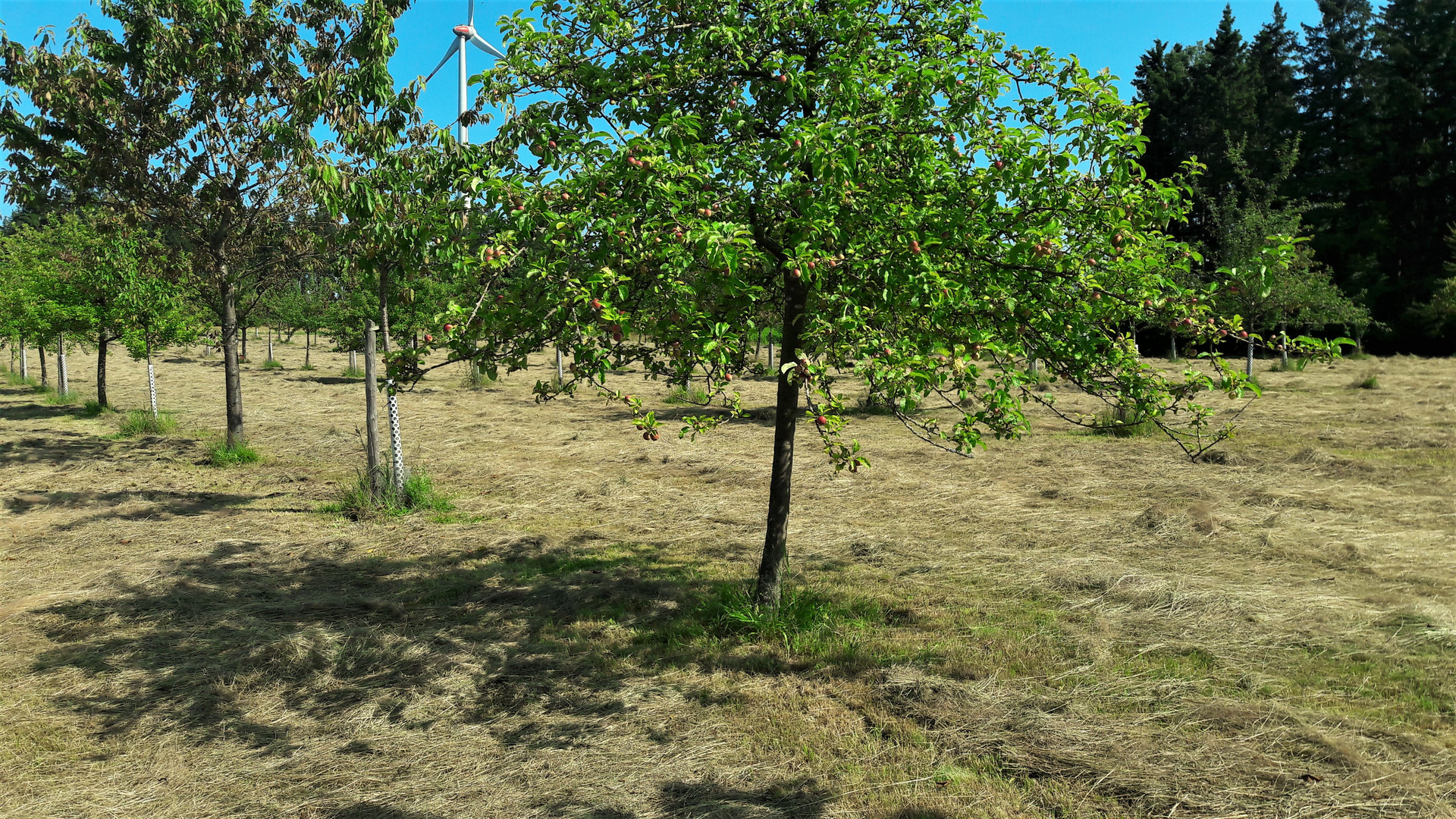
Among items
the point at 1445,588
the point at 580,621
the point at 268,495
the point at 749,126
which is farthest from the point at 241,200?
the point at 1445,588

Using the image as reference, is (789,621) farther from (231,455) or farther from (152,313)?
(152,313)

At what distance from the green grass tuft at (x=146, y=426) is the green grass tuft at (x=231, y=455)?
12.0 feet

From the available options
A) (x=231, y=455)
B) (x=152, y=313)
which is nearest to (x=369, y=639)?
(x=231, y=455)

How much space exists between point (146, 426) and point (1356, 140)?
5553 cm

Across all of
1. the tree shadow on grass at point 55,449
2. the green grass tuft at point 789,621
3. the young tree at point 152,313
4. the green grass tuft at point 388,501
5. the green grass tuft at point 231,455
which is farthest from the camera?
the young tree at point 152,313

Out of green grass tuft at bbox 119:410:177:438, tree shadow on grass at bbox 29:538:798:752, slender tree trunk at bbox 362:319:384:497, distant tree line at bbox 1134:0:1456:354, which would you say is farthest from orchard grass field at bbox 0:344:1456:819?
distant tree line at bbox 1134:0:1456:354

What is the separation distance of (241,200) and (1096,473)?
1409 cm

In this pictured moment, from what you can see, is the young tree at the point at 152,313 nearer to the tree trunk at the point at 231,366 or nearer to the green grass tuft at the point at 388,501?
the tree trunk at the point at 231,366

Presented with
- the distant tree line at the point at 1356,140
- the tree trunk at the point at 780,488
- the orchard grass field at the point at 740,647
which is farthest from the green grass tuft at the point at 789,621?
the distant tree line at the point at 1356,140

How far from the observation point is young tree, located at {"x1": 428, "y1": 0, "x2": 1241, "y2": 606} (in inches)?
167

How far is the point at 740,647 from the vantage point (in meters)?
6.02

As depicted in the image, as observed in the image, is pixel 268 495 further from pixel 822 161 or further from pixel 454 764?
pixel 822 161

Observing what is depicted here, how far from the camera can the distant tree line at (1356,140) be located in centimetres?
4144

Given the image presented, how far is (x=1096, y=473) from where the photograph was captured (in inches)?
464
